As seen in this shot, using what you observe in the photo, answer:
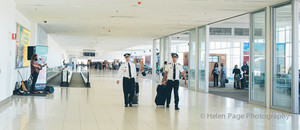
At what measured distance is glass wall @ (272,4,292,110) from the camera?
9109mm

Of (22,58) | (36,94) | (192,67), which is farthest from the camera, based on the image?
(192,67)

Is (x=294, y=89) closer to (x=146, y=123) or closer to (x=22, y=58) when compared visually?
(x=146, y=123)

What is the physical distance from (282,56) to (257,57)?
3.81ft

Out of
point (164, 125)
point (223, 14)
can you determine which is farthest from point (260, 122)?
point (223, 14)

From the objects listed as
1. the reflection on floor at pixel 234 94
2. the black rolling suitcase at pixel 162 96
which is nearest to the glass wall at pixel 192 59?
the reflection on floor at pixel 234 94

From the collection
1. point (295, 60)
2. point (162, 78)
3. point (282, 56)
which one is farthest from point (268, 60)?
point (162, 78)

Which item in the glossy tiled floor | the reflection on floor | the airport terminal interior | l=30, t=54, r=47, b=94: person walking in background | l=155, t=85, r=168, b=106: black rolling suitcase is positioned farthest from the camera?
the reflection on floor

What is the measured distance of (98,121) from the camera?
6594 mm

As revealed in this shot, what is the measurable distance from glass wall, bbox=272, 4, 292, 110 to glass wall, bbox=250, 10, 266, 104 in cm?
52

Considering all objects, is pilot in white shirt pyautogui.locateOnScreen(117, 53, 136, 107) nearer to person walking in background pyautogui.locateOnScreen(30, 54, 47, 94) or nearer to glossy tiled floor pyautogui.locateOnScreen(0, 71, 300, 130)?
glossy tiled floor pyautogui.locateOnScreen(0, 71, 300, 130)

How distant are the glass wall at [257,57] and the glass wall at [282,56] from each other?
52cm

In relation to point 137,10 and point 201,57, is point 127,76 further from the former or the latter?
point 201,57

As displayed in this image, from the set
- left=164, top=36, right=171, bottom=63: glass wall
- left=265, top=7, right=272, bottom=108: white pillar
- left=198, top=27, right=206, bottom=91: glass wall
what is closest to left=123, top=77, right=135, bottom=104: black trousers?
left=265, top=7, right=272, bottom=108: white pillar

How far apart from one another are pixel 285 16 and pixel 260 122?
3.89 meters
